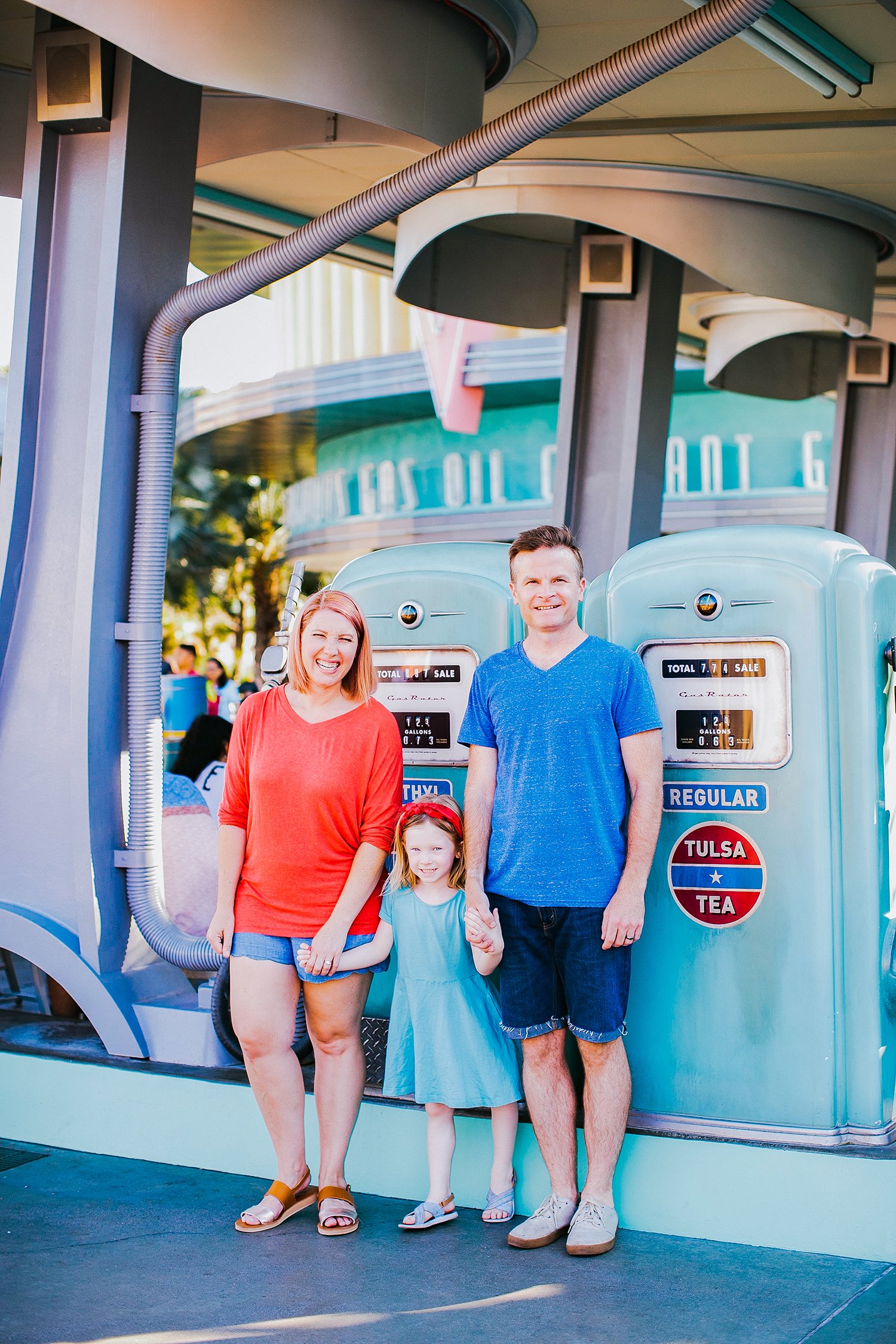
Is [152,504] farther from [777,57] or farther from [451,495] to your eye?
[451,495]

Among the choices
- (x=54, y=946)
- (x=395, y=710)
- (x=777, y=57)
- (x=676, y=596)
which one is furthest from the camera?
(x=777, y=57)

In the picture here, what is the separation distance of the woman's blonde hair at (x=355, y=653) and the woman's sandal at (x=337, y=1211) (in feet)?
4.81

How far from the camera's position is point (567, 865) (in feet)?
12.6

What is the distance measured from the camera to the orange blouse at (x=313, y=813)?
4055 millimetres

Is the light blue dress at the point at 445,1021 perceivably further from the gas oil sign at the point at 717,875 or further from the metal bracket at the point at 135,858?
the metal bracket at the point at 135,858

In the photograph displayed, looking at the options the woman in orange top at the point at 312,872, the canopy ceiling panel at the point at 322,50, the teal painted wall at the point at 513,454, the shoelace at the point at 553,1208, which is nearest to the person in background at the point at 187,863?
the woman in orange top at the point at 312,872

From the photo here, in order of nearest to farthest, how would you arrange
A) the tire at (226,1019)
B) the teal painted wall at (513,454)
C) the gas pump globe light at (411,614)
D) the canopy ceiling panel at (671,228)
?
the gas pump globe light at (411,614) → the tire at (226,1019) → the canopy ceiling panel at (671,228) → the teal painted wall at (513,454)

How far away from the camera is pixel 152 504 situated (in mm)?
5430

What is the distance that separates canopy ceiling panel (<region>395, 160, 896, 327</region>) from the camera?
31.6 ft

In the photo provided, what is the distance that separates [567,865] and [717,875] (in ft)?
1.88

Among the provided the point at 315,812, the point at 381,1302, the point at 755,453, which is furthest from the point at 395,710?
the point at 755,453

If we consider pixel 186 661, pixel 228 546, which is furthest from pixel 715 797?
pixel 228 546

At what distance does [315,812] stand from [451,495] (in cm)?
1975

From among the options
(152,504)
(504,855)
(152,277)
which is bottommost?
(504,855)
